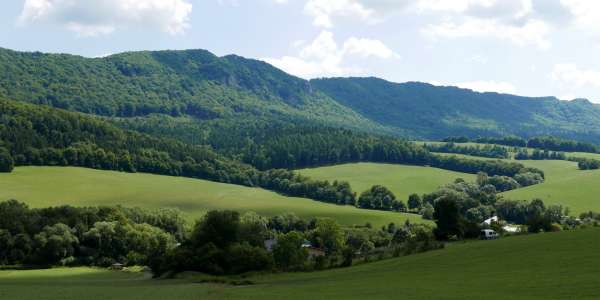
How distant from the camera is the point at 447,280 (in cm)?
4634

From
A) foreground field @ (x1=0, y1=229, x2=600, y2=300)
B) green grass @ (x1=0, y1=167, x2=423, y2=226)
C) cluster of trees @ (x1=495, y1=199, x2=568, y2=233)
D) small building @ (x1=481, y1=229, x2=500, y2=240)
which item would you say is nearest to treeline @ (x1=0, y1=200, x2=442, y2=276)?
small building @ (x1=481, y1=229, x2=500, y2=240)

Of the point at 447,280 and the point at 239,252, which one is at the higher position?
the point at 447,280

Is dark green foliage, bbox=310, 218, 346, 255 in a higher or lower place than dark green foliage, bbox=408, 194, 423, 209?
lower

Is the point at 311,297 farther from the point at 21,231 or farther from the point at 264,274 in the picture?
the point at 21,231

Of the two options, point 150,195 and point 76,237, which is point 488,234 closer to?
point 76,237

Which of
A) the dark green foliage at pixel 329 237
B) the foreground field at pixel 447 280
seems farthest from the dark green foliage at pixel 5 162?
the foreground field at pixel 447 280

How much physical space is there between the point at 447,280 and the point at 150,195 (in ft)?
409

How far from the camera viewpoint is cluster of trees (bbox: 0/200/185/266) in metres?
96.3

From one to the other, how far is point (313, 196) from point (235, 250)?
379 ft

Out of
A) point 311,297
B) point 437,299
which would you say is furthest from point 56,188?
point 437,299

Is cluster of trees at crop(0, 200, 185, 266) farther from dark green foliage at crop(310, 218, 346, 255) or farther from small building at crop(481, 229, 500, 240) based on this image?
→ small building at crop(481, 229, 500, 240)

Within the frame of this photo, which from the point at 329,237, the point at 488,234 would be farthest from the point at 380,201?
the point at 488,234

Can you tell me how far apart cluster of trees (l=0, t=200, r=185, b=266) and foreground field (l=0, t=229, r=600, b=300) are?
93.7 ft

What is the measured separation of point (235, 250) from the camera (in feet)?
244
